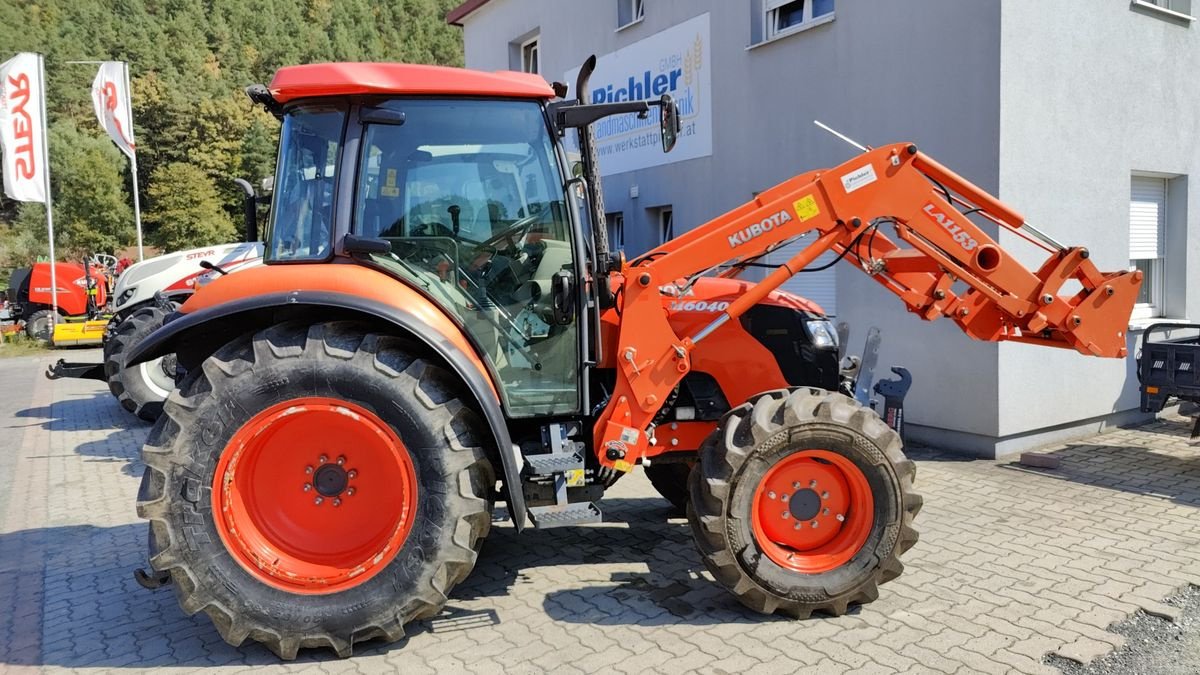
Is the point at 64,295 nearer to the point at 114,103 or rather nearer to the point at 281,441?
the point at 114,103

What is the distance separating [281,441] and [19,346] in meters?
16.8

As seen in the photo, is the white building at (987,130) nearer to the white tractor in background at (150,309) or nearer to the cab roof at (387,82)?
the cab roof at (387,82)

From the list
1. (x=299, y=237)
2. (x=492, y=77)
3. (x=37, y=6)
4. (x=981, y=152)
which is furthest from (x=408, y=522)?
(x=37, y=6)

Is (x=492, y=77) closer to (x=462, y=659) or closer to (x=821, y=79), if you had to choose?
(x=462, y=659)

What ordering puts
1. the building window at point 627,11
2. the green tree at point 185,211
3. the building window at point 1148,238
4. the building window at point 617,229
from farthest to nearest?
1. the green tree at point 185,211
2. the building window at point 617,229
3. the building window at point 627,11
4. the building window at point 1148,238

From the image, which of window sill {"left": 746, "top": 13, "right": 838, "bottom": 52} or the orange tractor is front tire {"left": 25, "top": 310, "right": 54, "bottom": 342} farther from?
the orange tractor

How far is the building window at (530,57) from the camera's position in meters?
13.6

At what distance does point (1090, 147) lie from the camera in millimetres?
7188

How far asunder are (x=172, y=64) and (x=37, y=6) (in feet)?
66.2

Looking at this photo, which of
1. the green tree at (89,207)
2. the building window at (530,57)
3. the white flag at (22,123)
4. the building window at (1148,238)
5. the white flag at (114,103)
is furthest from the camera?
the green tree at (89,207)

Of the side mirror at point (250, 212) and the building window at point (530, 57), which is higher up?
the building window at point (530, 57)

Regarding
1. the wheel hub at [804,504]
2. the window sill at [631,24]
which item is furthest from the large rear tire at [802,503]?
the window sill at [631,24]

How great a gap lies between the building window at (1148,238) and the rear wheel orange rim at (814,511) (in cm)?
579

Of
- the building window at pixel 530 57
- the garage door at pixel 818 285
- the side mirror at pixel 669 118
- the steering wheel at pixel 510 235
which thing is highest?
the building window at pixel 530 57
